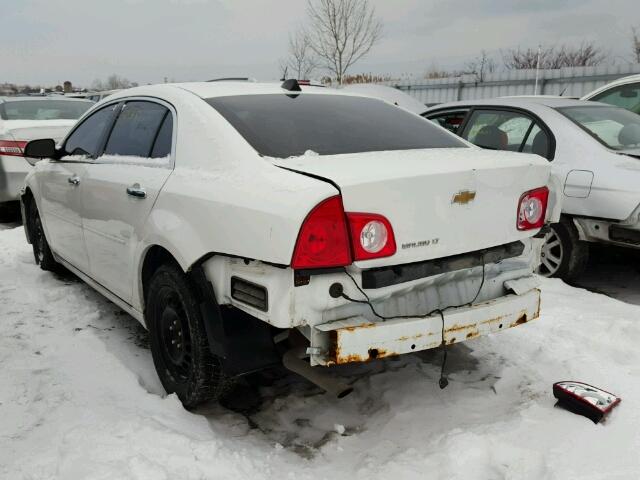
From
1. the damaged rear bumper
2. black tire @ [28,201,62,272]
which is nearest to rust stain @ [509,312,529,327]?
the damaged rear bumper

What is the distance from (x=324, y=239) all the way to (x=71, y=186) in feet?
8.22

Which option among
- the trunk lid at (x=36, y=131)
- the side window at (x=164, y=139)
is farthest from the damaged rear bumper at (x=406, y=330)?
the trunk lid at (x=36, y=131)

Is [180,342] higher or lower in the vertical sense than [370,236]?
lower

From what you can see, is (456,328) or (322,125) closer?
(456,328)

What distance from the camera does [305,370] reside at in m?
2.72

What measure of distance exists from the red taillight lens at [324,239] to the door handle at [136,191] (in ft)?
3.91

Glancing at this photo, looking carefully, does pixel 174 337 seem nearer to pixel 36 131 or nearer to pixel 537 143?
pixel 537 143

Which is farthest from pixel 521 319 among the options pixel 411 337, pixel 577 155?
pixel 577 155

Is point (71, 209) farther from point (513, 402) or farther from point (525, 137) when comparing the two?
point (525, 137)

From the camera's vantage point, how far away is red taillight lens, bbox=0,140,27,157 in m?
7.11

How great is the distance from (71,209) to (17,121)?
449 centimetres

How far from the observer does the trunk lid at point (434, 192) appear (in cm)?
234

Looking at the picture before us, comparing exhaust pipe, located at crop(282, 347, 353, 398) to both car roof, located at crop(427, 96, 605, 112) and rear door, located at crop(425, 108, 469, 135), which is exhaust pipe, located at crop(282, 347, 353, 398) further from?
rear door, located at crop(425, 108, 469, 135)

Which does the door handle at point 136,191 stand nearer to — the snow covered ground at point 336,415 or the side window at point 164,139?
the side window at point 164,139
